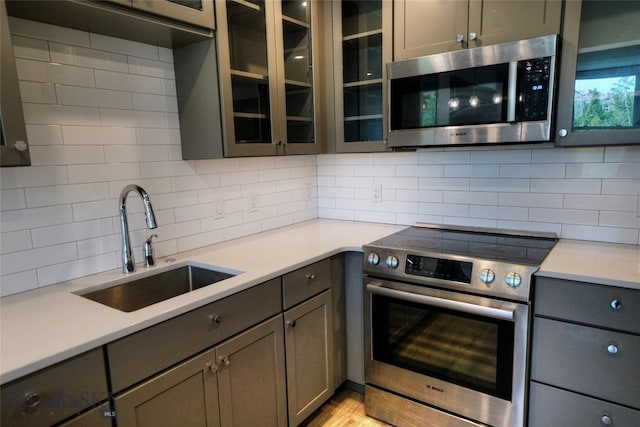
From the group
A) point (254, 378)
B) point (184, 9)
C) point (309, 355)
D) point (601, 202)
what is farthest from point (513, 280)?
point (184, 9)

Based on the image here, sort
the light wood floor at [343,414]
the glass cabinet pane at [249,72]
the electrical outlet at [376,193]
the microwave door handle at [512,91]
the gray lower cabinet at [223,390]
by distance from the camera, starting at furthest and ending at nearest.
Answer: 1. the electrical outlet at [376,193]
2. the light wood floor at [343,414]
3. the glass cabinet pane at [249,72]
4. the microwave door handle at [512,91]
5. the gray lower cabinet at [223,390]

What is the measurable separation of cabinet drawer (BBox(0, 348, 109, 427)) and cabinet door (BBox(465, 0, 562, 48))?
6.53ft

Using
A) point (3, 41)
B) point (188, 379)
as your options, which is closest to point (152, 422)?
point (188, 379)

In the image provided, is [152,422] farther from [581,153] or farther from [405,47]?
[581,153]

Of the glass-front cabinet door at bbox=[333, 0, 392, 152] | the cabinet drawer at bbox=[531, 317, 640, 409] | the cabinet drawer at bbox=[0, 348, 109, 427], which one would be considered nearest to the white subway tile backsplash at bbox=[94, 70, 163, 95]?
the glass-front cabinet door at bbox=[333, 0, 392, 152]

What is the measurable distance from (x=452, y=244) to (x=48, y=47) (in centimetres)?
195

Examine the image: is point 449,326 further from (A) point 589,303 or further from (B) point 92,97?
(B) point 92,97

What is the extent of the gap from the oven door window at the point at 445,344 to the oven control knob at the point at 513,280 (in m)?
0.17

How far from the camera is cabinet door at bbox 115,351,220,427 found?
1250 millimetres

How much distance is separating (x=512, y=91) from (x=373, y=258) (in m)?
1.00

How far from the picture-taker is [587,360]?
1593 millimetres

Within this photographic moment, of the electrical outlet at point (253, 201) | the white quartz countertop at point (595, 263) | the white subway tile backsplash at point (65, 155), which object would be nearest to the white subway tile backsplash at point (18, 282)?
the white subway tile backsplash at point (65, 155)

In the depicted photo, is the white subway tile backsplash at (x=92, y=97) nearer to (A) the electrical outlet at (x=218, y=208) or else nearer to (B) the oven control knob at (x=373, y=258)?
(A) the electrical outlet at (x=218, y=208)

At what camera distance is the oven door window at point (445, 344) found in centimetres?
175
